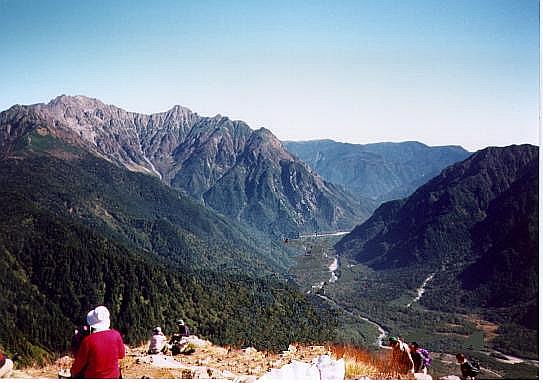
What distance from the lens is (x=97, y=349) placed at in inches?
169

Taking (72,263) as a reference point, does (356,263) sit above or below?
below

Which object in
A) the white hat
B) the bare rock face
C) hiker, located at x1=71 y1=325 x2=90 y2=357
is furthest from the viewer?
the bare rock face

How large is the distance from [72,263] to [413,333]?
1344 inches

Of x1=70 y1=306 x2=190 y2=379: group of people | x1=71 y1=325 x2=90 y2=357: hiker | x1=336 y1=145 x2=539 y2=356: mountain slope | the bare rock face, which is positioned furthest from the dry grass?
the bare rock face

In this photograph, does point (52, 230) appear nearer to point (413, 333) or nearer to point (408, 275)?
point (413, 333)

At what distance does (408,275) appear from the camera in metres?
74.6

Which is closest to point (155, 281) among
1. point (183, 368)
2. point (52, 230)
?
point (52, 230)

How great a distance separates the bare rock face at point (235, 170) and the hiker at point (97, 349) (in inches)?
4834

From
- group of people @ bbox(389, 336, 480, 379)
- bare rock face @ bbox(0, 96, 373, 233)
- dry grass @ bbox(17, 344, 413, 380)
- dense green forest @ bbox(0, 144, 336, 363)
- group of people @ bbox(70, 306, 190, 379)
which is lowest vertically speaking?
dense green forest @ bbox(0, 144, 336, 363)

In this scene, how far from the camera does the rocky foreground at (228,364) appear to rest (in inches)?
237

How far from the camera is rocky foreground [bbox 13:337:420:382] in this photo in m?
6.02

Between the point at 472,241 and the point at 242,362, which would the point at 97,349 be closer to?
the point at 242,362

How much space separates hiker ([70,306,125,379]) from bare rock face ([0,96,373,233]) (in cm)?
12278

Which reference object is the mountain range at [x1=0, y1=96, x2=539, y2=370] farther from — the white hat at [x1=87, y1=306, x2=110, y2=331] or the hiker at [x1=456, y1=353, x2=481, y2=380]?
the white hat at [x1=87, y1=306, x2=110, y2=331]
